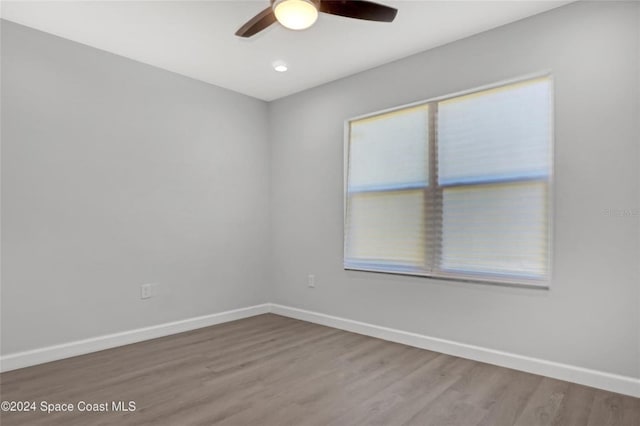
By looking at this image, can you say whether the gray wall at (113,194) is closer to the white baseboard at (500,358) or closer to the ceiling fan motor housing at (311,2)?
the white baseboard at (500,358)

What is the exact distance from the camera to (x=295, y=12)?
2008 millimetres

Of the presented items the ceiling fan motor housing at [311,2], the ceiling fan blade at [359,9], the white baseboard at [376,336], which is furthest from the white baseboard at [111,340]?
the ceiling fan blade at [359,9]

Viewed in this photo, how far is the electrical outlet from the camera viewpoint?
3480mm

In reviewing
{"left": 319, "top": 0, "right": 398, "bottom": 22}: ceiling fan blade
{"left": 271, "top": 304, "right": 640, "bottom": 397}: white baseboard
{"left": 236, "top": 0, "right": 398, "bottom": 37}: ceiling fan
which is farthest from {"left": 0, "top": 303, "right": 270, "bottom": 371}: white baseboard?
{"left": 319, "top": 0, "right": 398, "bottom": 22}: ceiling fan blade

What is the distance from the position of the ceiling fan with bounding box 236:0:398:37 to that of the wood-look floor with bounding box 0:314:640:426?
7.30ft

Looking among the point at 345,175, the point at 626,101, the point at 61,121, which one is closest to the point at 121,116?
the point at 61,121

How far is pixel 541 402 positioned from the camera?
223cm

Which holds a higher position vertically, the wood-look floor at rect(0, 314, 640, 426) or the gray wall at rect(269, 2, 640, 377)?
the gray wall at rect(269, 2, 640, 377)

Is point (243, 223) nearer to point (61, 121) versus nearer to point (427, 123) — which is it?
point (61, 121)

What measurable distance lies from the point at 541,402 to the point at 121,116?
3.91m

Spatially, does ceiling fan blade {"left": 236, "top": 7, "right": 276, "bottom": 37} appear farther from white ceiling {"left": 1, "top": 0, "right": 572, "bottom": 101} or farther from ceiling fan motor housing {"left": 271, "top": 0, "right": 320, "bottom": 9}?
white ceiling {"left": 1, "top": 0, "right": 572, "bottom": 101}

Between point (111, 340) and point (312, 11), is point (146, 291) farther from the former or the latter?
point (312, 11)

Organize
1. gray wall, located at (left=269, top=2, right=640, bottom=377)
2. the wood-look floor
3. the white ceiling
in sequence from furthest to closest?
the white ceiling < gray wall, located at (left=269, top=2, right=640, bottom=377) < the wood-look floor

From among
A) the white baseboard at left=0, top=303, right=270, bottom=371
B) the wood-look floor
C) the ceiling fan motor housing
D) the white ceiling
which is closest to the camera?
the ceiling fan motor housing
